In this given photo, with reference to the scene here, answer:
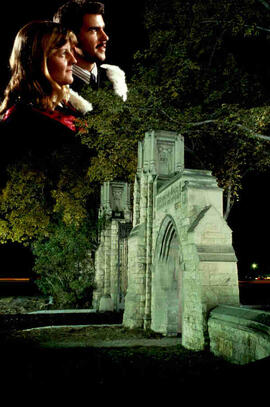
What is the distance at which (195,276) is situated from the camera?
29.0ft

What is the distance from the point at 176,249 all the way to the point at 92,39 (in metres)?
10.1

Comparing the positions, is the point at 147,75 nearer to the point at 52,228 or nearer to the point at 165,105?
the point at 165,105

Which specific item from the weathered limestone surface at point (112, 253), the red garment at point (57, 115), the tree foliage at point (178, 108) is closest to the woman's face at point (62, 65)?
the red garment at point (57, 115)

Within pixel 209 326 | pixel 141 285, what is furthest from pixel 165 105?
pixel 209 326

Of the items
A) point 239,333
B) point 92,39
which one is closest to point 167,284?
point 239,333

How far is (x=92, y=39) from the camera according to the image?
253 cm

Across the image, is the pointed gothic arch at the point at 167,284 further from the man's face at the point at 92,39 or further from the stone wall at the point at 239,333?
the man's face at the point at 92,39

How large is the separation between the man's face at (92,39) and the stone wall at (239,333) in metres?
5.49

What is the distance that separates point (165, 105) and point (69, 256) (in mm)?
11051

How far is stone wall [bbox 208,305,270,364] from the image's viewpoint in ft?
21.3

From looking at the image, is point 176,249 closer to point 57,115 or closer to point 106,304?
point 106,304

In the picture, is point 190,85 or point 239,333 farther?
point 190,85

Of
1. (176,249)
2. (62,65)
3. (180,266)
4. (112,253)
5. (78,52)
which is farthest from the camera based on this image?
(112,253)

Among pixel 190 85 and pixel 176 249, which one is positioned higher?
pixel 190 85
